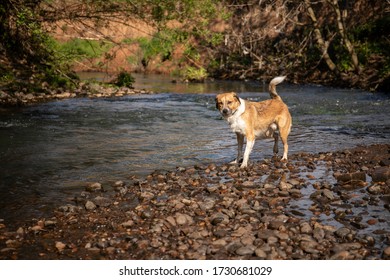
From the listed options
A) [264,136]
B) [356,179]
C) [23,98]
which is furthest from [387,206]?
[23,98]

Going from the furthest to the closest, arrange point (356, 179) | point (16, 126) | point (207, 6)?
point (207, 6) < point (16, 126) < point (356, 179)

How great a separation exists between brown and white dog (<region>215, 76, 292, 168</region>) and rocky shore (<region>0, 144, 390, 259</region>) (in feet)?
2.79

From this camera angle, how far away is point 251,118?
872 cm

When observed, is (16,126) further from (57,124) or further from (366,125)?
(366,125)

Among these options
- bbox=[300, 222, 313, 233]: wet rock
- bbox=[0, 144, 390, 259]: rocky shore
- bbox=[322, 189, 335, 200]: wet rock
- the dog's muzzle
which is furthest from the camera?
the dog's muzzle

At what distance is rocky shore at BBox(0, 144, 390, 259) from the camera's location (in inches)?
191

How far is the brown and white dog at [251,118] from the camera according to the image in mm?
8383

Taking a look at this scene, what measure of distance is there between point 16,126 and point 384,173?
9.22 m

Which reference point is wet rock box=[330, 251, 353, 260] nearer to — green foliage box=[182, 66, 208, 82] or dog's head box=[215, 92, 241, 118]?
dog's head box=[215, 92, 241, 118]

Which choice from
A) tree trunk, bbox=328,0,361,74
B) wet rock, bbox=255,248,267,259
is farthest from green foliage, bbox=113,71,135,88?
wet rock, bbox=255,248,267,259

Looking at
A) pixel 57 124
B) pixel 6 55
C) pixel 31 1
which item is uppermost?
pixel 31 1

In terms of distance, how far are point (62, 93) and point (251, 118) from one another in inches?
476

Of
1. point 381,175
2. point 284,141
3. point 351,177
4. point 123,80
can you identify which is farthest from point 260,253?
point 123,80

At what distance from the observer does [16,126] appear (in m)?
12.3
